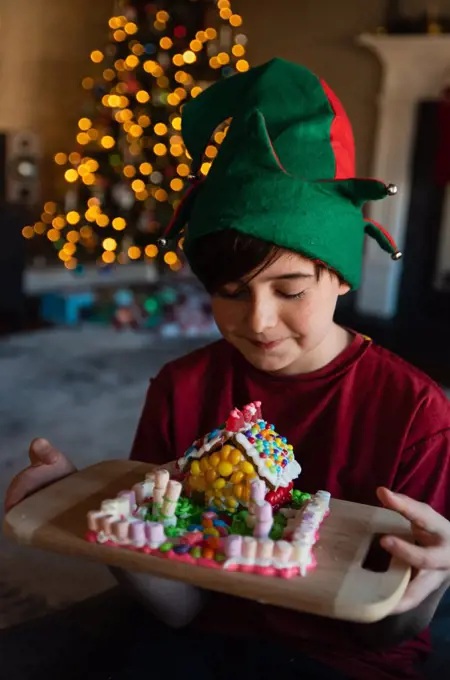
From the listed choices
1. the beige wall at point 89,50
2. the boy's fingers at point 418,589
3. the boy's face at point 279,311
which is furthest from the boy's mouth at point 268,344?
the beige wall at point 89,50

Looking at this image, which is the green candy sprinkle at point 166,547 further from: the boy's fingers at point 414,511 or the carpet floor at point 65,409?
the carpet floor at point 65,409

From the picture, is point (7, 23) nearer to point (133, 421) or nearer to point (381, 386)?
point (133, 421)

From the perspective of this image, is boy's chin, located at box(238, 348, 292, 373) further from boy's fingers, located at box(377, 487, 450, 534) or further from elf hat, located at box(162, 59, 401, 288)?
boy's fingers, located at box(377, 487, 450, 534)

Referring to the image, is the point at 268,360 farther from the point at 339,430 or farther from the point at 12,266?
the point at 12,266

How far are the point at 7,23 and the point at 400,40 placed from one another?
2.15 m

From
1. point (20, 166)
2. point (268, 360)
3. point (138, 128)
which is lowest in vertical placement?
point (268, 360)

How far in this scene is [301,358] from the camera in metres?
1.00

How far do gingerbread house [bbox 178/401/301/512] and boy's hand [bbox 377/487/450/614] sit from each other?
5.8 inches

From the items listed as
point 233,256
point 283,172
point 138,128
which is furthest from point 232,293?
point 138,128

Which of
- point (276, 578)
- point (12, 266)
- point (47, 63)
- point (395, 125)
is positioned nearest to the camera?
point (276, 578)

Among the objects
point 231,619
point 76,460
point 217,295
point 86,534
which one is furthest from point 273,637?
point 76,460

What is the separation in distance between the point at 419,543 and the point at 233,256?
0.39m

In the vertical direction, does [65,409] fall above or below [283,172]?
below

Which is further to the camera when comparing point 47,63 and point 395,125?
point 47,63
